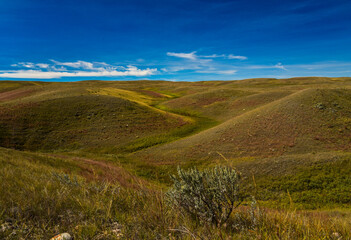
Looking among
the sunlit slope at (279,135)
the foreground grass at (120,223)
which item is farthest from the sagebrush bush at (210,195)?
the sunlit slope at (279,135)

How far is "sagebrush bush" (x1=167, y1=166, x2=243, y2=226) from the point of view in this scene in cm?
397

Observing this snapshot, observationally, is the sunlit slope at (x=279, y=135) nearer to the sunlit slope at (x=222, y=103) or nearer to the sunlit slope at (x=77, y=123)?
the sunlit slope at (x=77, y=123)

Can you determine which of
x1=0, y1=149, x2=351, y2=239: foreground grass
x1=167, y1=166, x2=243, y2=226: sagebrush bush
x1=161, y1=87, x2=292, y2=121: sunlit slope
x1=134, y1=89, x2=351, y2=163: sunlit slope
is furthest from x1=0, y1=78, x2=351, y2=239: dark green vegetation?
x1=161, y1=87, x2=292, y2=121: sunlit slope

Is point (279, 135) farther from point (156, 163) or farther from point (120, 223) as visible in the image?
point (120, 223)

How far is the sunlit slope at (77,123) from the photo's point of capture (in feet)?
113

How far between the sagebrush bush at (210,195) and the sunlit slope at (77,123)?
3173cm

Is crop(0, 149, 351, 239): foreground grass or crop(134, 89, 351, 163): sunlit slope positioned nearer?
crop(0, 149, 351, 239): foreground grass

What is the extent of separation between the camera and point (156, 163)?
25016 mm

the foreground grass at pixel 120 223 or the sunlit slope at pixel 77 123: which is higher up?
the foreground grass at pixel 120 223

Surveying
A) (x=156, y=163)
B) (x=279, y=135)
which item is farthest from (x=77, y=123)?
(x=279, y=135)

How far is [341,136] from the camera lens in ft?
81.9

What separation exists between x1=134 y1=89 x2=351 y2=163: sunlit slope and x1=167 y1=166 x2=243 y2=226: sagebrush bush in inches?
801

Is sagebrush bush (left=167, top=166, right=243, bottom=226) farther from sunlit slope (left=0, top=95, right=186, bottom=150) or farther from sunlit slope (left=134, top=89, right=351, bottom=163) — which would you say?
sunlit slope (left=0, top=95, right=186, bottom=150)

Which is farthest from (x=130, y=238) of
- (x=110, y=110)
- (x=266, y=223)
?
(x=110, y=110)
